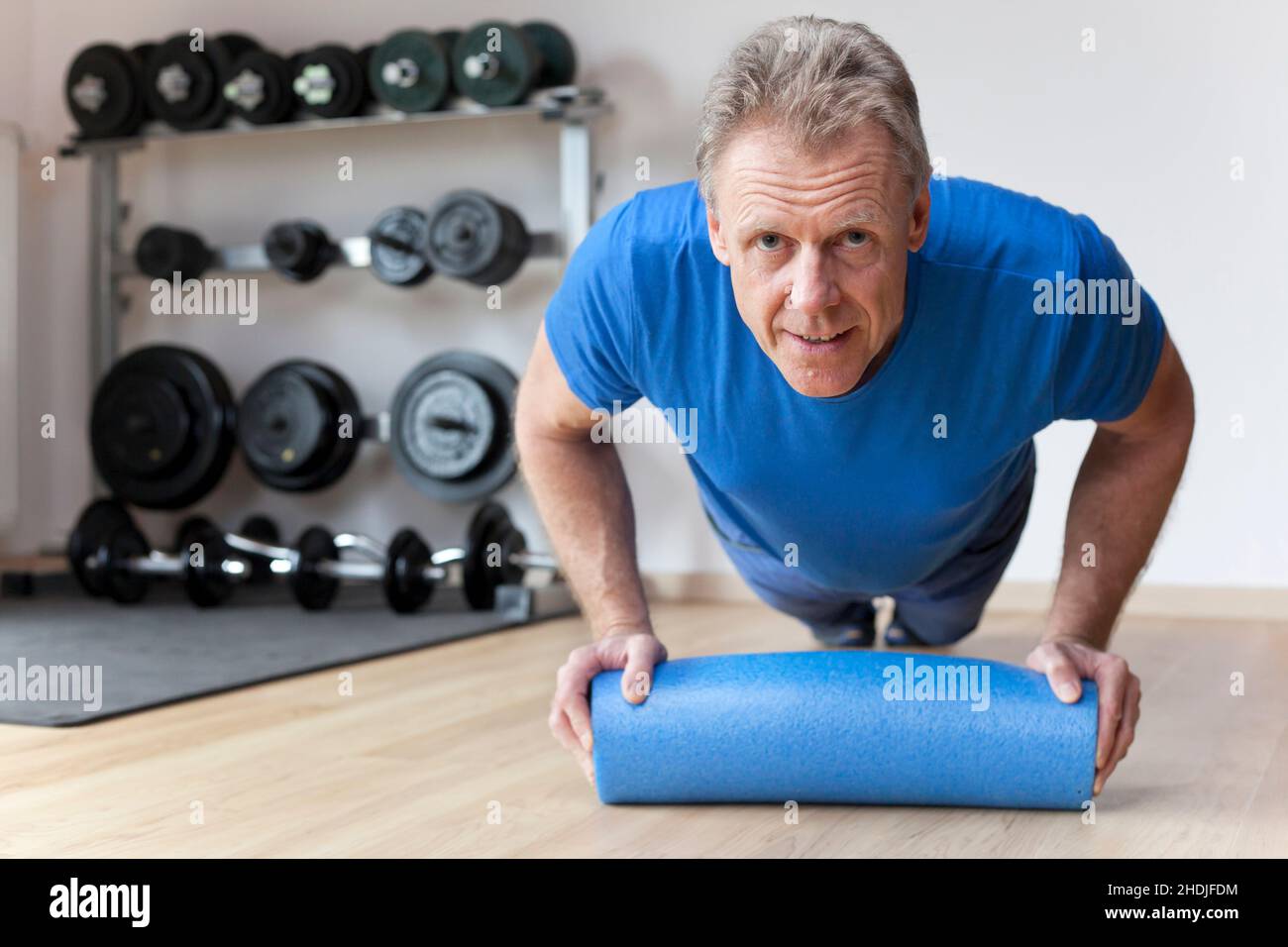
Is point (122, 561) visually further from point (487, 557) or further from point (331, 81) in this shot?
point (331, 81)

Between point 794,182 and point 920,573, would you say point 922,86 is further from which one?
point 794,182

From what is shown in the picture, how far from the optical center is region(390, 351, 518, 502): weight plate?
3.41 meters

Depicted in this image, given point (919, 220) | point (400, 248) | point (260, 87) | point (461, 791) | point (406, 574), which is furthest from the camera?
point (260, 87)

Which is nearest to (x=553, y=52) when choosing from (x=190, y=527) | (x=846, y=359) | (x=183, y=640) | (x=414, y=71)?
(x=414, y=71)

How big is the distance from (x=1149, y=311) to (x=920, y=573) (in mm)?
531

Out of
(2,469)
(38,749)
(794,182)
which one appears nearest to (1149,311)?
(794,182)

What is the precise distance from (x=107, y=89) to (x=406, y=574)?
1.76 meters

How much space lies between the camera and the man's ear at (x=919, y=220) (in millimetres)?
1295

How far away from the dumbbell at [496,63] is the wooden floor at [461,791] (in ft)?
5.48

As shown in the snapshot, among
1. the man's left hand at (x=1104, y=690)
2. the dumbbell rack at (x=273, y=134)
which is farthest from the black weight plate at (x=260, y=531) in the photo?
the man's left hand at (x=1104, y=690)

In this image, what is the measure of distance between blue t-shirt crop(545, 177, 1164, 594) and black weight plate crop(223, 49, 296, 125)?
238 centimetres

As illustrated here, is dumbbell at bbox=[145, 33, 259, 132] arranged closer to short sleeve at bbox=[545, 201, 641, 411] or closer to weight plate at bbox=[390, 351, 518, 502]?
weight plate at bbox=[390, 351, 518, 502]

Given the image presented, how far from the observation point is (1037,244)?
1.41 metres

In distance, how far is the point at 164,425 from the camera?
3.65m
